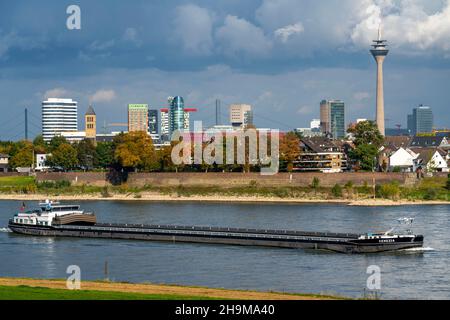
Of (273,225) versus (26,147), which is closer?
(273,225)

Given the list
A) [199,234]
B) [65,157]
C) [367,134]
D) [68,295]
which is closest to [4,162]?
[65,157]

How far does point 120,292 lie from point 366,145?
93858 millimetres

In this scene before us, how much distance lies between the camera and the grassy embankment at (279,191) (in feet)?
359

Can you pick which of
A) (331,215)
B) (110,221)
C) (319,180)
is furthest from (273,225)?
(319,180)

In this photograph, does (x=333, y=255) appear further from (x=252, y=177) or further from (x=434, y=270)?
(x=252, y=177)

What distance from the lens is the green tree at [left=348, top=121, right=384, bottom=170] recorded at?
129250 mm

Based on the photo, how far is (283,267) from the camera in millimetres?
54438

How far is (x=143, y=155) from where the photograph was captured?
135875mm

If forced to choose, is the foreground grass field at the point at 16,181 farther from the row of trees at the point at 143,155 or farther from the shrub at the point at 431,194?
the shrub at the point at 431,194

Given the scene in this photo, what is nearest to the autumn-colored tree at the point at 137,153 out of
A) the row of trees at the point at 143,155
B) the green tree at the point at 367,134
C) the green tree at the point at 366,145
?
the row of trees at the point at 143,155

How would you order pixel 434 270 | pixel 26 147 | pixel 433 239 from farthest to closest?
1. pixel 26 147
2. pixel 433 239
3. pixel 434 270

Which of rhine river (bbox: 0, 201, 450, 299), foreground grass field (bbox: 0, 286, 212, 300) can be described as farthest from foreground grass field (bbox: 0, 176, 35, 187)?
foreground grass field (bbox: 0, 286, 212, 300)

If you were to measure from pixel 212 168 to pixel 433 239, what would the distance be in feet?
214

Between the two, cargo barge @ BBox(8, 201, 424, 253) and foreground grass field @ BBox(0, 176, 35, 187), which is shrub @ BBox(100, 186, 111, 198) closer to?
foreground grass field @ BBox(0, 176, 35, 187)
